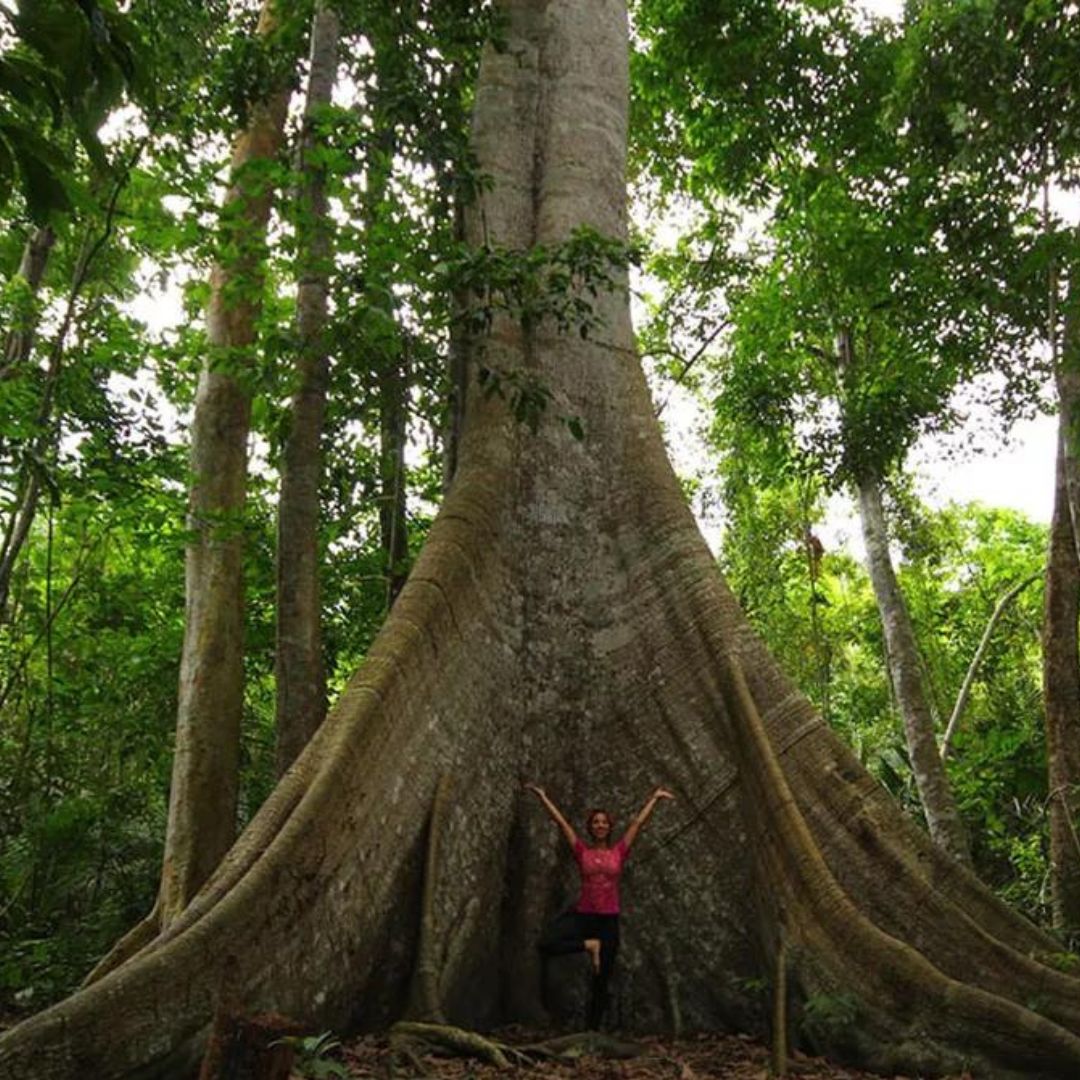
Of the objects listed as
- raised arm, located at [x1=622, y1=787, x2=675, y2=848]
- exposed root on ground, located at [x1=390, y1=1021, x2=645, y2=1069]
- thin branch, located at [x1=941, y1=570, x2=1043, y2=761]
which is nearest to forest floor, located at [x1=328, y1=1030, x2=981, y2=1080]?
exposed root on ground, located at [x1=390, y1=1021, x2=645, y2=1069]

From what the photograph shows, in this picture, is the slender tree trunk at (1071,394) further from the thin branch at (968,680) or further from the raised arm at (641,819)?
the thin branch at (968,680)

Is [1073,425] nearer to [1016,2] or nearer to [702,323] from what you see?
[1016,2]

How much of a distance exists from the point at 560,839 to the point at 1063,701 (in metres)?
4.85

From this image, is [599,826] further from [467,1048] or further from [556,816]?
[467,1048]

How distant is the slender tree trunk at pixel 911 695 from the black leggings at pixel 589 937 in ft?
17.2

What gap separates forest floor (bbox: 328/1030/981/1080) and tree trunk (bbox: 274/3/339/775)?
6.57 ft

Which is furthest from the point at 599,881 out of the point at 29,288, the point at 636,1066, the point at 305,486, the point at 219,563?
the point at 29,288

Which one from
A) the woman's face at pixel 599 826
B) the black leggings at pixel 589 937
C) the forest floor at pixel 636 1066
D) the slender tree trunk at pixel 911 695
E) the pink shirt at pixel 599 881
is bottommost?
the forest floor at pixel 636 1066

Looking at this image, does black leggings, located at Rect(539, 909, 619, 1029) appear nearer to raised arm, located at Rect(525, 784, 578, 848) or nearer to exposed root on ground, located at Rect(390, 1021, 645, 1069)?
raised arm, located at Rect(525, 784, 578, 848)

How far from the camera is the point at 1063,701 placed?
7988 mm

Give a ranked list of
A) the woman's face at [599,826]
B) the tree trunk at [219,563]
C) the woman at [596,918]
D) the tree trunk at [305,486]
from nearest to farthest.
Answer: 1. the woman at [596,918]
2. the woman's face at [599,826]
3. the tree trunk at [305,486]
4. the tree trunk at [219,563]

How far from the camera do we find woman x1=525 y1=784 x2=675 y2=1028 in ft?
15.6

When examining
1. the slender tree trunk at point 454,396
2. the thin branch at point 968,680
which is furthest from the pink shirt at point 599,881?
the thin branch at point 968,680

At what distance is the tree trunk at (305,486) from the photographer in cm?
561
